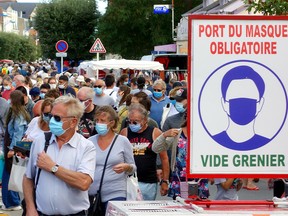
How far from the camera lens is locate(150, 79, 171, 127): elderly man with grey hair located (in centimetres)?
1580

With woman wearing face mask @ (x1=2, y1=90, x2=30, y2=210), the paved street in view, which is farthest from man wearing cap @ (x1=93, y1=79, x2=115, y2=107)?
woman wearing face mask @ (x1=2, y1=90, x2=30, y2=210)

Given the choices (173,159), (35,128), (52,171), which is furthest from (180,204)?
(35,128)

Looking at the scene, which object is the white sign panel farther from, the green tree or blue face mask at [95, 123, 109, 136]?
the green tree

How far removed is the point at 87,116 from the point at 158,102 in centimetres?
423

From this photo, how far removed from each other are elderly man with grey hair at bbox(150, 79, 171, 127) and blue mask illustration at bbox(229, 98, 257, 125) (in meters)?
9.69

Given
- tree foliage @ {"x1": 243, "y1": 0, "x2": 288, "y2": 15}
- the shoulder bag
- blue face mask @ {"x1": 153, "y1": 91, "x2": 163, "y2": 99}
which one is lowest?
the shoulder bag

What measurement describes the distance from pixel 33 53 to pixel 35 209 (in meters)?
127

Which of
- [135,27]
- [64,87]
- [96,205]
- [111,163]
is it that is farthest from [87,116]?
[135,27]

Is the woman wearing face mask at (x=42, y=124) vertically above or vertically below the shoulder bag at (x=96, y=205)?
above

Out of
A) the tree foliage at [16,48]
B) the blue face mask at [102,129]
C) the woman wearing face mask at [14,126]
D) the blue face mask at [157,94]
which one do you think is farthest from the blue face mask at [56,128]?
the tree foliage at [16,48]

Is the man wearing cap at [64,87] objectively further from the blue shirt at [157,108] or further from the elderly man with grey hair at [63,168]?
the elderly man with grey hair at [63,168]

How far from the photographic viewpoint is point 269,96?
5.90m

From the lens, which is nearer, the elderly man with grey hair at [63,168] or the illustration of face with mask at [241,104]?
the illustration of face with mask at [241,104]

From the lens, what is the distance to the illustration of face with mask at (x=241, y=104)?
5828 millimetres
